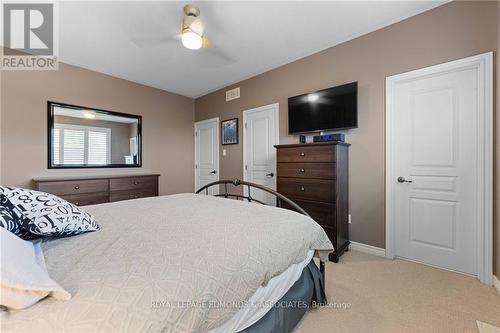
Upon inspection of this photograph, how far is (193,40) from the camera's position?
2.00 m

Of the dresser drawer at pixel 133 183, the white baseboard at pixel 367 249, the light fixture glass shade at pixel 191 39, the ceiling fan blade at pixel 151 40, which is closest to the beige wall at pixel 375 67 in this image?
the white baseboard at pixel 367 249

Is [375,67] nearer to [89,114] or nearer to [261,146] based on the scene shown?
[261,146]

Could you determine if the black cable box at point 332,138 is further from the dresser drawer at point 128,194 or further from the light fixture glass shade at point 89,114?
the light fixture glass shade at point 89,114

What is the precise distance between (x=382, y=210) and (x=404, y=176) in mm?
445

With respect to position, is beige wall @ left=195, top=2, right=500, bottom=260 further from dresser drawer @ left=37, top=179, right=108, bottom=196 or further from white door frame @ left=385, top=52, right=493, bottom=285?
dresser drawer @ left=37, top=179, right=108, bottom=196

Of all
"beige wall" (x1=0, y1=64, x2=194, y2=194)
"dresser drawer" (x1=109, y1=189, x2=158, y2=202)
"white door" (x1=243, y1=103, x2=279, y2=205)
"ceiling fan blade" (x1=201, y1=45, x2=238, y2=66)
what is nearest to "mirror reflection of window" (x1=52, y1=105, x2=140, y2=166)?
"beige wall" (x1=0, y1=64, x2=194, y2=194)

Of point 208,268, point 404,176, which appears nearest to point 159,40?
point 208,268

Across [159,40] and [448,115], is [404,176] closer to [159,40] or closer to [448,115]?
[448,115]

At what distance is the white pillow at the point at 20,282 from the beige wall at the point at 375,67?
2.79m

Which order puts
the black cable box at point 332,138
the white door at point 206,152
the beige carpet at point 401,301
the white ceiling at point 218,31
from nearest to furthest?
1. the beige carpet at point 401,301
2. the white ceiling at point 218,31
3. the black cable box at point 332,138
4. the white door at point 206,152

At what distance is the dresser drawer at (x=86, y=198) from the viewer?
2979 millimetres

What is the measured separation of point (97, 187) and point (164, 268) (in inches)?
120

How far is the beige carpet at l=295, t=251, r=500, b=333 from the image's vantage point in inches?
57.8

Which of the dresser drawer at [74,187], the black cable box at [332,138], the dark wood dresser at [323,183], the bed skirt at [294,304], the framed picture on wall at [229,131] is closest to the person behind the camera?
the bed skirt at [294,304]
